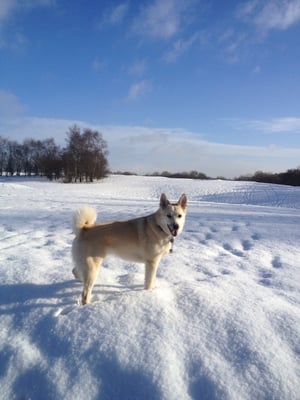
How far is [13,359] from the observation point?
2.41 metres

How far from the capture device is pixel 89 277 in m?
3.32

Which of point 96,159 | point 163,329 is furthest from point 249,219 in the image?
point 96,159

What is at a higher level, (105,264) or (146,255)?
(146,255)

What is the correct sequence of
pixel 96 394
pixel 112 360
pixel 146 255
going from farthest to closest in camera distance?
pixel 146 255, pixel 112 360, pixel 96 394

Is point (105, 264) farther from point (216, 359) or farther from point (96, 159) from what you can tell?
point (96, 159)

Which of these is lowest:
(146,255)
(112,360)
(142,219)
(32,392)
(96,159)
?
(32,392)

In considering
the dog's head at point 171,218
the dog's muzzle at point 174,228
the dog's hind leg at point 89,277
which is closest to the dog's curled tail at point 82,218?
the dog's hind leg at point 89,277

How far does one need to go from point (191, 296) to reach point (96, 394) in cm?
152

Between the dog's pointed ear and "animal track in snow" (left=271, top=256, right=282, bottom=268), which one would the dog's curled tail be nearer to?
the dog's pointed ear

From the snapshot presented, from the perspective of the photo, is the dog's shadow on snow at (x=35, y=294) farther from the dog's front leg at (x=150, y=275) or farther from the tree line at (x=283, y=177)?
the tree line at (x=283, y=177)

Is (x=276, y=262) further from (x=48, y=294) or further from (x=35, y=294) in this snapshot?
(x=35, y=294)

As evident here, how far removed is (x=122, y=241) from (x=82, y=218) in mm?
638

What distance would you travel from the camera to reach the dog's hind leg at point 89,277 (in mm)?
3281

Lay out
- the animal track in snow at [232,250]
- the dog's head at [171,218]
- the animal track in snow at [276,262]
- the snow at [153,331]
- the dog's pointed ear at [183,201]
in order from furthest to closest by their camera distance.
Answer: the animal track in snow at [232,250] < the animal track in snow at [276,262] < the dog's pointed ear at [183,201] < the dog's head at [171,218] < the snow at [153,331]
